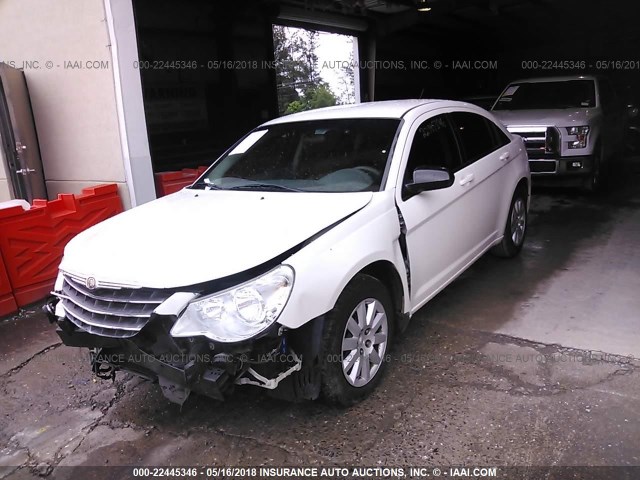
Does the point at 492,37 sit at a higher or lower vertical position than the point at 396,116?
higher

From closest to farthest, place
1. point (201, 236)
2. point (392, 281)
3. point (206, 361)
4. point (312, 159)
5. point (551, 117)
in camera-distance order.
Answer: point (206, 361) → point (201, 236) → point (392, 281) → point (312, 159) → point (551, 117)

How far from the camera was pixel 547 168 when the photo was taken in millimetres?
7934

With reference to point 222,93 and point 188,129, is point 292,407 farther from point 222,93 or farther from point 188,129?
point 222,93

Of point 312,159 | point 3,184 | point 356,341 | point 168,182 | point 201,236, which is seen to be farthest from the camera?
point 3,184

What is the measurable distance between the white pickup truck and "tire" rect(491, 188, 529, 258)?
8.66ft

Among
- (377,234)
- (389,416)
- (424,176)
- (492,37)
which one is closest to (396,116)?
(424,176)

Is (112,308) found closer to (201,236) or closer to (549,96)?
(201,236)

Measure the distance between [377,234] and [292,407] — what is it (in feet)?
3.78

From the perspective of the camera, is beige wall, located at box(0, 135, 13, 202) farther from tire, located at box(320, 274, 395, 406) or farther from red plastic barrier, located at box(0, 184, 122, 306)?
tire, located at box(320, 274, 395, 406)

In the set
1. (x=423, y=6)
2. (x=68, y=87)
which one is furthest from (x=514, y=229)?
(x=423, y=6)

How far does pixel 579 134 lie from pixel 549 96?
1296 mm

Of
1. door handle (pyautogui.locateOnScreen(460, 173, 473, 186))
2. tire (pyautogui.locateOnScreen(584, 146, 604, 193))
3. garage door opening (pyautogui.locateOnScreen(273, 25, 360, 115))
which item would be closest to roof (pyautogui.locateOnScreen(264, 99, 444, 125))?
door handle (pyautogui.locateOnScreen(460, 173, 473, 186))

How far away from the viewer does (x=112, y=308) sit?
2711 millimetres

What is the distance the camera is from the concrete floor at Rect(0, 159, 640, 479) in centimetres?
274
